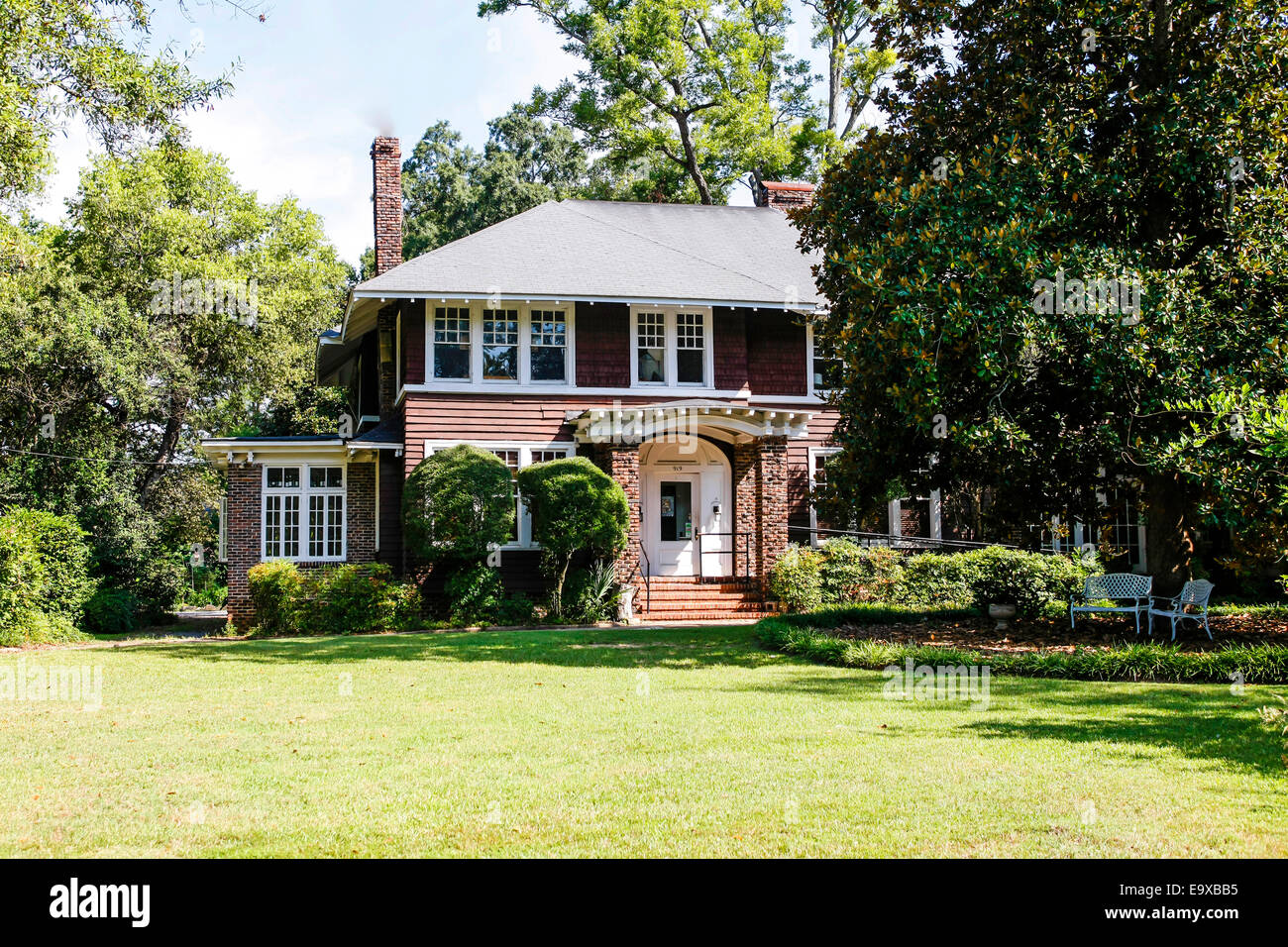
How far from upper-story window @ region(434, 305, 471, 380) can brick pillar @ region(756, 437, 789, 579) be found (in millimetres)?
6159

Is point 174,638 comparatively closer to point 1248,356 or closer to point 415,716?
point 415,716

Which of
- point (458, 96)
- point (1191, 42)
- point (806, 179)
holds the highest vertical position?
point (806, 179)

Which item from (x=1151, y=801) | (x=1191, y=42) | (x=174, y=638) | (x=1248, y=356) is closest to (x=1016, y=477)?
(x=1248, y=356)

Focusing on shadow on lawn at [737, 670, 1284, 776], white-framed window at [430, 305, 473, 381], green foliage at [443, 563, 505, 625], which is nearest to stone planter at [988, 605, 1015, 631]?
shadow on lawn at [737, 670, 1284, 776]

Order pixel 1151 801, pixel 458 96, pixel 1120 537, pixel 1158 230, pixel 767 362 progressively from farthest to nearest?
pixel 1120 537 → pixel 767 362 → pixel 458 96 → pixel 1158 230 → pixel 1151 801

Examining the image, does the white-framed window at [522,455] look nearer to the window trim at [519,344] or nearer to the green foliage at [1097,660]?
the window trim at [519,344]

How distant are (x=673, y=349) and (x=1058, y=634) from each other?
404 inches

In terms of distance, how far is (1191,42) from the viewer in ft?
45.5

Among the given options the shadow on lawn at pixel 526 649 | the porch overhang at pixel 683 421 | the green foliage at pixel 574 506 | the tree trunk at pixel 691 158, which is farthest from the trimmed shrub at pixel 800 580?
the tree trunk at pixel 691 158

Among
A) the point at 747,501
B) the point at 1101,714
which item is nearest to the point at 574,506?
the point at 747,501

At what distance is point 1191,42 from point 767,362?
10.7m

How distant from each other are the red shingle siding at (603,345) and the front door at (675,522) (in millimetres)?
2374

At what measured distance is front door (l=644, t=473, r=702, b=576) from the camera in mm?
22578

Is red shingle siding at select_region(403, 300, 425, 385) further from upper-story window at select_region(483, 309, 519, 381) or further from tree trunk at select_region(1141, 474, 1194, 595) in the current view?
tree trunk at select_region(1141, 474, 1194, 595)
